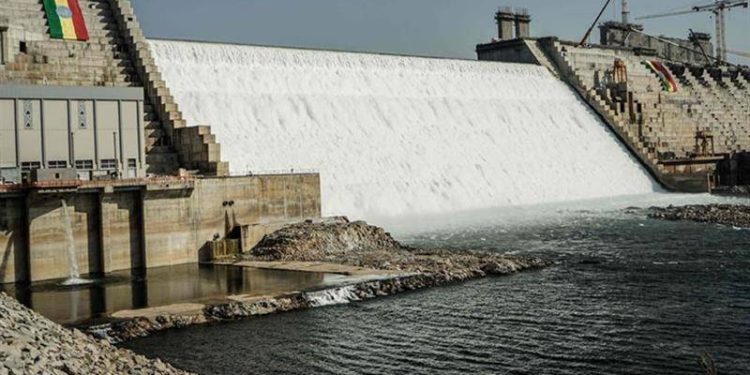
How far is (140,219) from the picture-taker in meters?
34.2

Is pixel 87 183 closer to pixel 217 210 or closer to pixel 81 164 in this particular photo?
pixel 81 164

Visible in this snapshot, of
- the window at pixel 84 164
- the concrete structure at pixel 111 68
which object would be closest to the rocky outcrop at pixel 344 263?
the concrete structure at pixel 111 68

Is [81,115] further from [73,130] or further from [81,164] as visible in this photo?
[81,164]

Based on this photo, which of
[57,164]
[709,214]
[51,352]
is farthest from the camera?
[709,214]

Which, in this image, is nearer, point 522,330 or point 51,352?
point 51,352

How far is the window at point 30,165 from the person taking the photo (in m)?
34.4

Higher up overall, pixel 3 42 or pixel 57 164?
pixel 3 42

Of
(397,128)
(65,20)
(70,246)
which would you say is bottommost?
(70,246)

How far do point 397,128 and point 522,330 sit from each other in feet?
111

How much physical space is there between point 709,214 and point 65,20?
115 ft

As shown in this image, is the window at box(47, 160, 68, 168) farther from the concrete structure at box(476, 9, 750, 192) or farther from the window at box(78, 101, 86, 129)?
the concrete structure at box(476, 9, 750, 192)

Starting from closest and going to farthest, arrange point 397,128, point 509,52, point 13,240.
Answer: point 13,240, point 397,128, point 509,52

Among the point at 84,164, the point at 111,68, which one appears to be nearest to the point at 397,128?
the point at 111,68

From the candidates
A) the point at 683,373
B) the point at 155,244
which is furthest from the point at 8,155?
the point at 683,373
